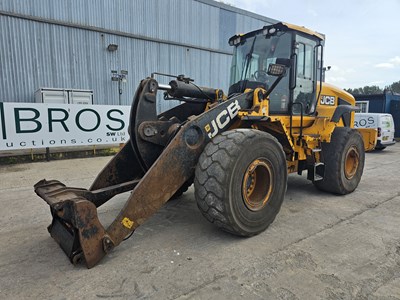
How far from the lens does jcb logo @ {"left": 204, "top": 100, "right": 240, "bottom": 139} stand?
11.8 ft

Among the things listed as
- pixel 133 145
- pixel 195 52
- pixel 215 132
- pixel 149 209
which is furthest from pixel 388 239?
pixel 195 52

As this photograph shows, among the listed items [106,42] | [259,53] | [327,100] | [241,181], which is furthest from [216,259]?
[106,42]

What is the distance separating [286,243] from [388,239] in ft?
4.16

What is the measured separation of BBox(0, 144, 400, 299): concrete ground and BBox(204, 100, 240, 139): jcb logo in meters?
1.24

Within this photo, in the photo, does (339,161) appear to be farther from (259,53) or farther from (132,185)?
(132,185)

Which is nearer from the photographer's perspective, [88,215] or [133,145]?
[88,215]

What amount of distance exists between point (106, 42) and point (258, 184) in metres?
12.9

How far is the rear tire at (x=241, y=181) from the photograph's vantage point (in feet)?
10.4

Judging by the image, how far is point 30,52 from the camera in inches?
496

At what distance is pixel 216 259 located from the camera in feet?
9.88

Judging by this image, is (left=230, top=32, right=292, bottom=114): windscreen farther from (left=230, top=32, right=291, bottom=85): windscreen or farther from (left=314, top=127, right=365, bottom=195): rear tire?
(left=314, top=127, right=365, bottom=195): rear tire

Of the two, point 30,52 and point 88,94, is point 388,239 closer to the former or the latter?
point 88,94

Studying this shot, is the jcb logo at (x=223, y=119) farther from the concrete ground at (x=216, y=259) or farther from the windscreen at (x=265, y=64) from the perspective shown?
the concrete ground at (x=216, y=259)

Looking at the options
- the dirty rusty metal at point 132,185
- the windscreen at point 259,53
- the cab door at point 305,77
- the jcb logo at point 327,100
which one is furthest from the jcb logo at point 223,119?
the jcb logo at point 327,100
